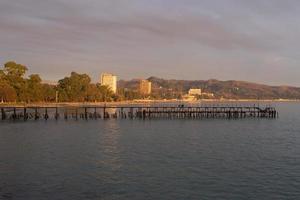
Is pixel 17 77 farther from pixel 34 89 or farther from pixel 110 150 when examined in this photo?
pixel 110 150

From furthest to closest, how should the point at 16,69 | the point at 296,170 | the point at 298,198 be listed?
the point at 16,69, the point at 296,170, the point at 298,198

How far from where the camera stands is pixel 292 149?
54094 millimetres

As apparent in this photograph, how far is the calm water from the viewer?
3058 centimetres

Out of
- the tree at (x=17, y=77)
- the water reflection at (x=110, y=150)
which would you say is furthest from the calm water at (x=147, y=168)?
the tree at (x=17, y=77)

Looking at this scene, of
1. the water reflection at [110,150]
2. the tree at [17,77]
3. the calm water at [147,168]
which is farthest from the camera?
the tree at [17,77]

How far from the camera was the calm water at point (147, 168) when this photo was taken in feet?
100

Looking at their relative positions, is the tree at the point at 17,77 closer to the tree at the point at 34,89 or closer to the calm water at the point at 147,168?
the tree at the point at 34,89

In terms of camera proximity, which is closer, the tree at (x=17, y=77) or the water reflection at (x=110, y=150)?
the water reflection at (x=110, y=150)

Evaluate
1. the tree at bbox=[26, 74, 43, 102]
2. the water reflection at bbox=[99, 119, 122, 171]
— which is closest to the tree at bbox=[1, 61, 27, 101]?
the tree at bbox=[26, 74, 43, 102]

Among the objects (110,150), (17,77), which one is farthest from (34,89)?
(110,150)

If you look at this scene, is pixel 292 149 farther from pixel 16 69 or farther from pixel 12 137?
pixel 16 69

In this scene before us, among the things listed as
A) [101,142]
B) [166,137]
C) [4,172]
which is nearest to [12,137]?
[101,142]

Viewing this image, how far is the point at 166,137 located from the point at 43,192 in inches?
1482

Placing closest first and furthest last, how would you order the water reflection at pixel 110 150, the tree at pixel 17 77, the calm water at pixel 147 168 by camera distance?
the calm water at pixel 147 168 < the water reflection at pixel 110 150 < the tree at pixel 17 77
